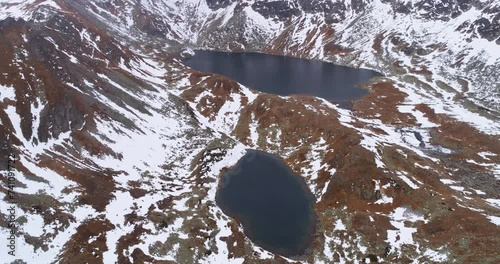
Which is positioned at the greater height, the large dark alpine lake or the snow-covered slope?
the snow-covered slope

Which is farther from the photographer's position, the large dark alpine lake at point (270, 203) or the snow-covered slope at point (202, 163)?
the large dark alpine lake at point (270, 203)

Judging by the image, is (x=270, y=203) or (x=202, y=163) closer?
(x=270, y=203)

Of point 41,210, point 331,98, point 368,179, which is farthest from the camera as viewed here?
point 331,98

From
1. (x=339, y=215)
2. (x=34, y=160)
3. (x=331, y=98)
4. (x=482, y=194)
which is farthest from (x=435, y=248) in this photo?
(x=331, y=98)

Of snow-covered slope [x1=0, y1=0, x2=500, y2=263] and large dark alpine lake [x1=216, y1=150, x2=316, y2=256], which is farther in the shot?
large dark alpine lake [x1=216, y1=150, x2=316, y2=256]

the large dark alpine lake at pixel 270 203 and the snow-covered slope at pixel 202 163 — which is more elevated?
the snow-covered slope at pixel 202 163

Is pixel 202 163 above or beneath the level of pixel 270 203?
above

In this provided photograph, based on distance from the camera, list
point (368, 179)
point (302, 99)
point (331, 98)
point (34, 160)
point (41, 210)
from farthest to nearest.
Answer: point (331, 98) → point (302, 99) → point (368, 179) → point (34, 160) → point (41, 210)

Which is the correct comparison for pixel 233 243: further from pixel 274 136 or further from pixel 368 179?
pixel 274 136
